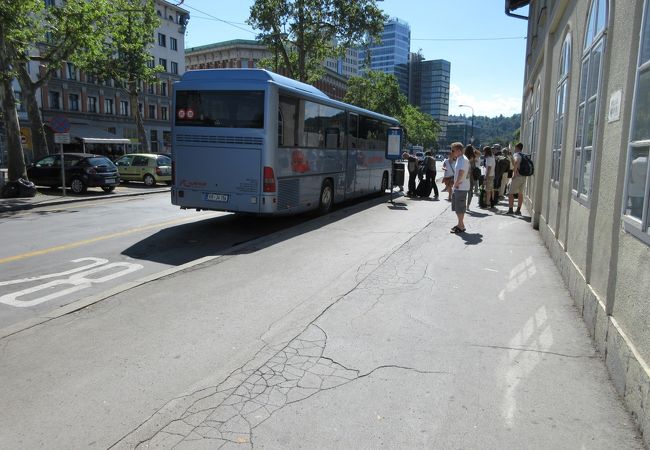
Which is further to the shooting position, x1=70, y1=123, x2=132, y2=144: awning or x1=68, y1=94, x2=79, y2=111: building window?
x1=68, y1=94, x2=79, y2=111: building window

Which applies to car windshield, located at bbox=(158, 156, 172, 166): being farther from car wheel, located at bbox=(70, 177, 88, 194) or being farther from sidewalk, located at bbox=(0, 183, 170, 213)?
car wheel, located at bbox=(70, 177, 88, 194)

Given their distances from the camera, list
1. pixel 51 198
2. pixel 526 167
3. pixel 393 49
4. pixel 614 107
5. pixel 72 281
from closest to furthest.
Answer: pixel 614 107 < pixel 72 281 < pixel 526 167 < pixel 51 198 < pixel 393 49

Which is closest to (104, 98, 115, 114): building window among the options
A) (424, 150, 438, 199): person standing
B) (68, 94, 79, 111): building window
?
(68, 94, 79, 111): building window

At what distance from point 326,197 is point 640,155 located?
1004cm

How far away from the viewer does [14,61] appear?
18.4m

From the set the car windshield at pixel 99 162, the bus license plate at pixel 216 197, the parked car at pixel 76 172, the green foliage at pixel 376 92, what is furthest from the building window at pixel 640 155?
the green foliage at pixel 376 92

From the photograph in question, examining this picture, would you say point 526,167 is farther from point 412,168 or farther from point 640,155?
point 640,155

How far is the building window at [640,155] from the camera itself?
3221 millimetres

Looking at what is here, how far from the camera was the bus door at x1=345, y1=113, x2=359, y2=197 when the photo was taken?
14.7m

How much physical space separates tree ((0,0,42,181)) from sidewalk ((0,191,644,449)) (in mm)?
14873

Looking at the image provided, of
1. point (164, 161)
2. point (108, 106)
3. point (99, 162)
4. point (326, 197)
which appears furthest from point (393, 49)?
point (326, 197)

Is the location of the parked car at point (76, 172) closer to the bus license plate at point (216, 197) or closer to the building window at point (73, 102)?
the bus license plate at point (216, 197)

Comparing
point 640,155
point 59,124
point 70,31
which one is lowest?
point 640,155

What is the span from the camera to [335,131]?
44.2 ft
